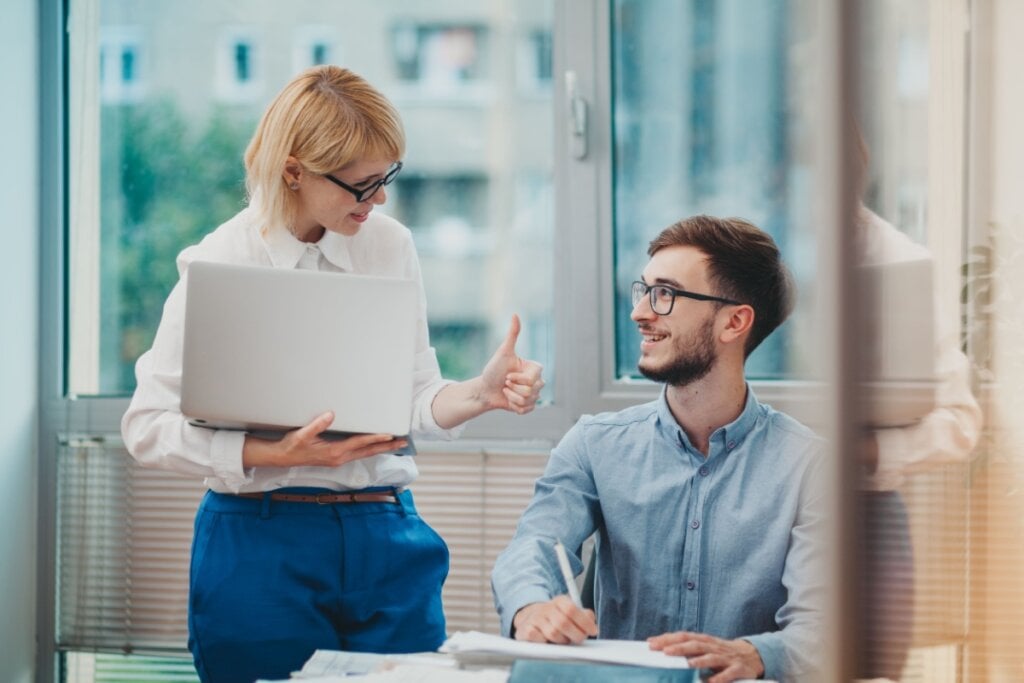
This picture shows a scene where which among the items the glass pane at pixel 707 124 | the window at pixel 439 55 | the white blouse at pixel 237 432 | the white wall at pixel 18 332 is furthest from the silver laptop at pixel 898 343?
the white wall at pixel 18 332

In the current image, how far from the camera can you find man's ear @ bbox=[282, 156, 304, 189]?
1.77m

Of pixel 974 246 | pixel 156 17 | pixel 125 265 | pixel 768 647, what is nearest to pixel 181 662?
pixel 125 265

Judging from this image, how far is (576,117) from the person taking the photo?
269cm

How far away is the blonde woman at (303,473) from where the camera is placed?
5.54 feet

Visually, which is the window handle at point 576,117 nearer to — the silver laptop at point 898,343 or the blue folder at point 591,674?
the blue folder at point 591,674

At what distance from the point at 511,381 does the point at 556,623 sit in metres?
0.51

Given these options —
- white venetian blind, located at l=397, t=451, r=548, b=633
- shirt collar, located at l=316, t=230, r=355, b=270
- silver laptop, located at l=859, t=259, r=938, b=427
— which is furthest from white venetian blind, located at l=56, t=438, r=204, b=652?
silver laptop, located at l=859, t=259, r=938, b=427

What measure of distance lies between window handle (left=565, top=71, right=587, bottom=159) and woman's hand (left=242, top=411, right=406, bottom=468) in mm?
1259

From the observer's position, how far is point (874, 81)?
0.54m

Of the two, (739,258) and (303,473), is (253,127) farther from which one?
(739,258)

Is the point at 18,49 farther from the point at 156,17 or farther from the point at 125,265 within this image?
the point at 125,265

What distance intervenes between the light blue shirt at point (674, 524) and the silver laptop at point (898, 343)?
0.95m

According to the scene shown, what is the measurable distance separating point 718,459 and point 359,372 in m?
0.58


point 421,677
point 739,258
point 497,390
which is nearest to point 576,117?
point 739,258
